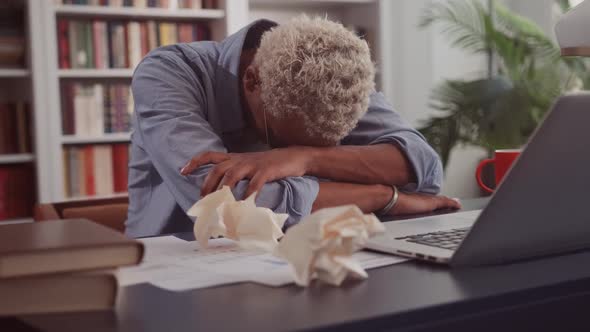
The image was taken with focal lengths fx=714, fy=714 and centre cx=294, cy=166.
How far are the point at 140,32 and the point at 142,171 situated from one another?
5.82 feet

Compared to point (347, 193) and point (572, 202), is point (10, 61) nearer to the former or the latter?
point (347, 193)

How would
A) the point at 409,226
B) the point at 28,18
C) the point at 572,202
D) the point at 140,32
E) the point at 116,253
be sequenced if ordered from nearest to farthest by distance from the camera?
the point at 116,253 < the point at 572,202 < the point at 409,226 < the point at 28,18 < the point at 140,32

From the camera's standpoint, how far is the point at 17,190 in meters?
3.11

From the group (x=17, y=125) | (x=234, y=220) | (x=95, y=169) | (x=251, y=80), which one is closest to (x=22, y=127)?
(x=17, y=125)

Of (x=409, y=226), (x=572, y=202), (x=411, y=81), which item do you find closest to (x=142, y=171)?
(x=409, y=226)

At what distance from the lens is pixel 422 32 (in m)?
4.15

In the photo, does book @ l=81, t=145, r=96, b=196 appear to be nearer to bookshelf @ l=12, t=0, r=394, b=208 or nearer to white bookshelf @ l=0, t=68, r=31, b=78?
bookshelf @ l=12, t=0, r=394, b=208

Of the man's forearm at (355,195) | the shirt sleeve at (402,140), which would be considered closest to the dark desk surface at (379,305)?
the man's forearm at (355,195)

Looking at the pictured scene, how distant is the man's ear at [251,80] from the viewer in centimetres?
153

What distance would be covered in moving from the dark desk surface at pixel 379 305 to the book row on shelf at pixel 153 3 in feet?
8.80

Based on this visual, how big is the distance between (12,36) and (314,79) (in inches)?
86.0

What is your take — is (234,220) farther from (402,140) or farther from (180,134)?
(402,140)

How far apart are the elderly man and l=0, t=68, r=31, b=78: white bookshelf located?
1578mm

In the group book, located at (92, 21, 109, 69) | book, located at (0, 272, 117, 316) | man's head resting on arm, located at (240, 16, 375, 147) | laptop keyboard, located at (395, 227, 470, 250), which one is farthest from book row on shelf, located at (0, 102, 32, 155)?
book, located at (0, 272, 117, 316)
